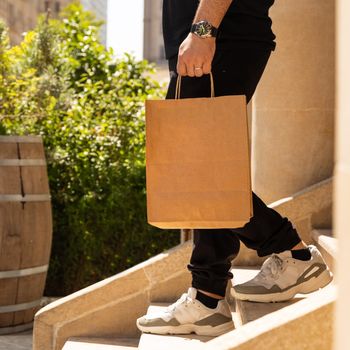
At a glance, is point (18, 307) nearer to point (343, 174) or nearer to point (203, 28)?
point (203, 28)

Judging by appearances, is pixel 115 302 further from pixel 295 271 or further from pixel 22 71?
pixel 22 71

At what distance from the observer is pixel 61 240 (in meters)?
6.95

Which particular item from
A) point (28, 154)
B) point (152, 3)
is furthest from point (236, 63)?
point (152, 3)

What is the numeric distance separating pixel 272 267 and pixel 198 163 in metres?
0.74

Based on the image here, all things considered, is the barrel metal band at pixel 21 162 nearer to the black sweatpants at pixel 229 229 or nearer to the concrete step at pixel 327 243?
the concrete step at pixel 327 243

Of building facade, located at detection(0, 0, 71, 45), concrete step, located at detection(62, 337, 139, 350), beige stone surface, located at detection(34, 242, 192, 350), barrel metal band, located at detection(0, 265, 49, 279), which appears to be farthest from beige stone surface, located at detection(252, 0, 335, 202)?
building facade, located at detection(0, 0, 71, 45)

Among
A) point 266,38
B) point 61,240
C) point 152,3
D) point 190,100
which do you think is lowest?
point 61,240

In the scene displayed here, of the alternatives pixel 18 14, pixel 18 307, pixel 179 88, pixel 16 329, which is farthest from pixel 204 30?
pixel 18 14

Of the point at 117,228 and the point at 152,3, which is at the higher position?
the point at 152,3

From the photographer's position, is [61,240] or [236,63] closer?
[236,63]

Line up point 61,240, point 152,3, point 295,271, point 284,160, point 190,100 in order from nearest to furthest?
point 190,100 < point 295,271 < point 284,160 < point 61,240 < point 152,3

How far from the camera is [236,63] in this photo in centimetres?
310

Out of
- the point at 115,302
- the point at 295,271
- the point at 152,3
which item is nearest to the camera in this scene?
the point at 295,271

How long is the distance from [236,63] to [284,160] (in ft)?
4.80
